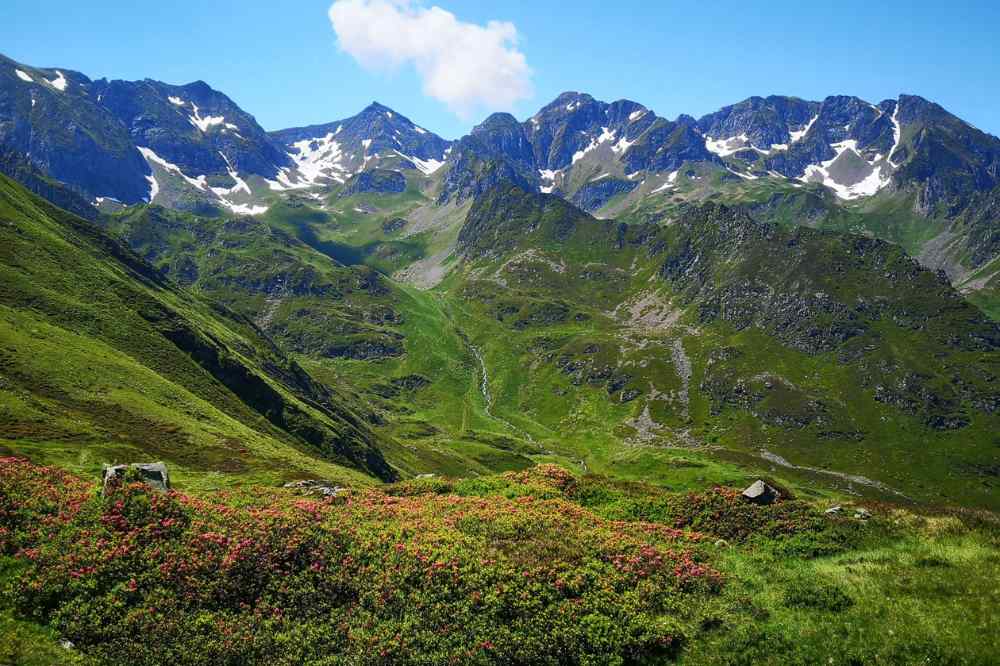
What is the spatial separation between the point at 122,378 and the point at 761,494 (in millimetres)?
91419

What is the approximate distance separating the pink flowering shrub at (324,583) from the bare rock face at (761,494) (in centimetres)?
612

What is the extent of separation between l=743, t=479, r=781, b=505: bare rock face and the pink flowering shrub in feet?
20.1

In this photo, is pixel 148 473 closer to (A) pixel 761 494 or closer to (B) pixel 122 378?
(A) pixel 761 494

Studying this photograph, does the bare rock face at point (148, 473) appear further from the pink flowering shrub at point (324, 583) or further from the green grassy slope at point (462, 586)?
the green grassy slope at point (462, 586)

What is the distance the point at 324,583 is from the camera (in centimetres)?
2412

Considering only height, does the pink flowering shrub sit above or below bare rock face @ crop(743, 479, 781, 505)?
below

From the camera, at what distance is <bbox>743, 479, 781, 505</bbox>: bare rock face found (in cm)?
3275

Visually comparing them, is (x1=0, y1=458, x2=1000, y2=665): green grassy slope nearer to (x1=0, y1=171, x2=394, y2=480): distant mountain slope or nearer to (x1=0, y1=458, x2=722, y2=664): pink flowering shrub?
(x1=0, y1=458, x2=722, y2=664): pink flowering shrub

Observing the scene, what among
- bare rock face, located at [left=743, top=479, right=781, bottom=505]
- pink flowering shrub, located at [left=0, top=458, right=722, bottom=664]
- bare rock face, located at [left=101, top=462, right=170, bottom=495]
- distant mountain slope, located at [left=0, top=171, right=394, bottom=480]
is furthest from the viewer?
distant mountain slope, located at [left=0, top=171, right=394, bottom=480]

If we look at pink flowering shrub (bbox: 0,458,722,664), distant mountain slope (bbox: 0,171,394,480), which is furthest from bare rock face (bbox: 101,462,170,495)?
distant mountain slope (bbox: 0,171,394,480)

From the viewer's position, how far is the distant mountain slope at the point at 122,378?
69.6m

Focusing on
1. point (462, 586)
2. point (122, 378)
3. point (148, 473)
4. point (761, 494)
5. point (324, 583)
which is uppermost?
point (761, 494)

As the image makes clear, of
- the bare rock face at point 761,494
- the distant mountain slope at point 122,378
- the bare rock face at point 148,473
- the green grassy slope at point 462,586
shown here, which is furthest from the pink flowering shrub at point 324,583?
the distant mountain slope at point 122,378

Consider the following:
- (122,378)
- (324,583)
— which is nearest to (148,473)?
(324,583)
